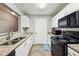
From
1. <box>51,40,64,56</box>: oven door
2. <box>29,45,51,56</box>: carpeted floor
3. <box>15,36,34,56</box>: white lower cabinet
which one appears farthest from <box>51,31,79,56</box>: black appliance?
<box>29,45,51,56</box>: carpeted floor

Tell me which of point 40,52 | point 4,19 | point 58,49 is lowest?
point 40,52

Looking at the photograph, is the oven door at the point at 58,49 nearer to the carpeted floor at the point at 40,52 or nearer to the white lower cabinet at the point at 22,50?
the white lower cabinet at the point at 22,50

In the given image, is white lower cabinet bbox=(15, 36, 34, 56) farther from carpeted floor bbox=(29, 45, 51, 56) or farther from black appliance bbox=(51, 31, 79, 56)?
carpeted floor bbox=(29, 45, 51, 56)

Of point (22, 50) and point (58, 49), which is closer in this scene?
point (22, 50)

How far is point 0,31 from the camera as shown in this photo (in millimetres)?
2811

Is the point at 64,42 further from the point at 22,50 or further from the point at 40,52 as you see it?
the point at 40,52

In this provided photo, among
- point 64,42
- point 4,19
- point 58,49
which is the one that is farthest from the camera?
point 4,19

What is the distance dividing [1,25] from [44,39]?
4.86 m

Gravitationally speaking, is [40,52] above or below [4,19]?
below

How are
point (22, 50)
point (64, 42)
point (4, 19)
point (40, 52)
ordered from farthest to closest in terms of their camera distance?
point (40, 52), point (4, 19), point (22, 50), point (64, 42)

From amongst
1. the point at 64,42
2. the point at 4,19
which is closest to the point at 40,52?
the point at 4,19

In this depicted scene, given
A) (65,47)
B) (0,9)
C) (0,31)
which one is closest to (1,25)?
(0,31)

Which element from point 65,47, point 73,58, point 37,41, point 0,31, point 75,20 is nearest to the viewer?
point 73,58

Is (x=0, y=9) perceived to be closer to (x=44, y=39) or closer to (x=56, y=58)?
(x=56, y=58)
